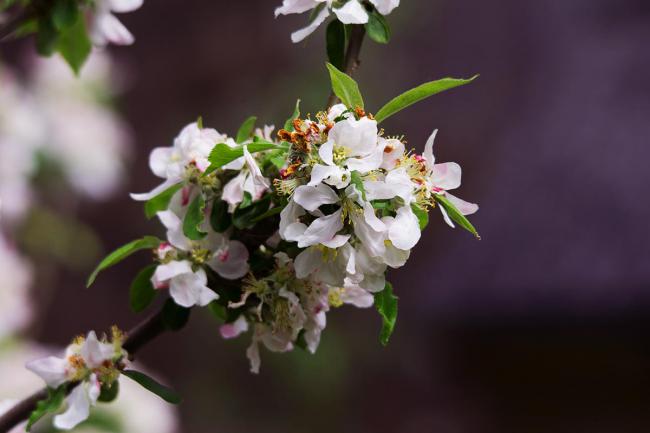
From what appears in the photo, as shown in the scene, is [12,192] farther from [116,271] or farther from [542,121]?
[542,121]

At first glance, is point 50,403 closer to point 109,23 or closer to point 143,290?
point 143,290

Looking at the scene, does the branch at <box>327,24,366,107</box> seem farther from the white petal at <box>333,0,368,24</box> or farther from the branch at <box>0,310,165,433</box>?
the branch at <box>0,310,165,433</box>

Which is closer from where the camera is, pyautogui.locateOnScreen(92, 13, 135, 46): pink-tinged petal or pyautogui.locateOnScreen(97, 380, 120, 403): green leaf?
pyautogui.locateOnScreen(97, 380, 120, 403): green leaf

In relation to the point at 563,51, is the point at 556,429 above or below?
below

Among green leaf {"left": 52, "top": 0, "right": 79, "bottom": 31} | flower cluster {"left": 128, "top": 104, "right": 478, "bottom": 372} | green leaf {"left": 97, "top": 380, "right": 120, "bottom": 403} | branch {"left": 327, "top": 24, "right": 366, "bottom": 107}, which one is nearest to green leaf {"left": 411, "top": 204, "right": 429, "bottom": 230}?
flower cluster {"left": 128, "top": 104, "right": 478, "bottom": 372}

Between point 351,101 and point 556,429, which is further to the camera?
point 556,429

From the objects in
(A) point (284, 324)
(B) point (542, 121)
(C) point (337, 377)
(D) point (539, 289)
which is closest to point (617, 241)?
(D) point (539, 289)

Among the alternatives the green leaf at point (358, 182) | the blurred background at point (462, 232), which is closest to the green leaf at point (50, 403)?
the green leaf at point (358, 182)
